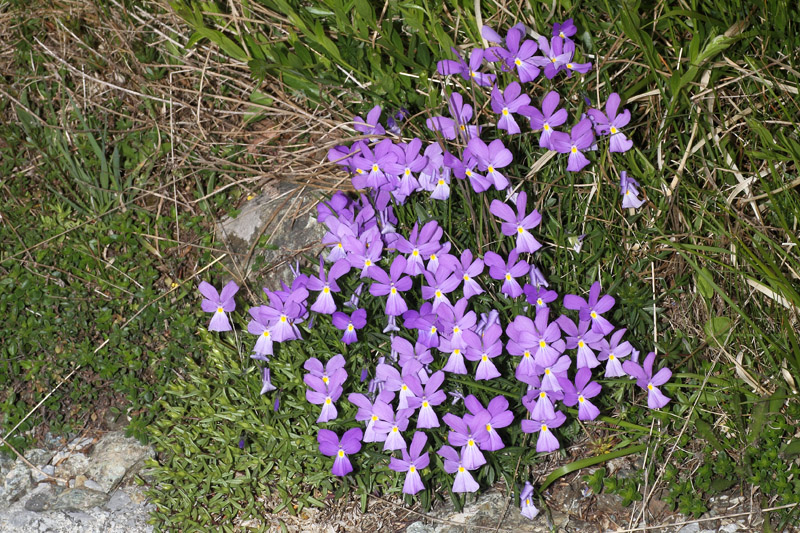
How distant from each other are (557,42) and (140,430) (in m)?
2.19

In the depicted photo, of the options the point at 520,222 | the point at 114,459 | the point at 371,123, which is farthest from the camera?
the point at 114,459

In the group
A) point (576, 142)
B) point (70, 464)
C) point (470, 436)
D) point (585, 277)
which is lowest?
point (70, 464)

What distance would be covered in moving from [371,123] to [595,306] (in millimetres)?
1085

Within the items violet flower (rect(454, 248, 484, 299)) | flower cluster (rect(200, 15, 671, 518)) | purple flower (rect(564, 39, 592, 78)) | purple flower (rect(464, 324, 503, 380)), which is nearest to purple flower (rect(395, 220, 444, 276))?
flower cluster (rect(200, 15, 671, 518))

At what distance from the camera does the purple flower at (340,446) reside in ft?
7.52

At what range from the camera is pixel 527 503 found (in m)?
2.35

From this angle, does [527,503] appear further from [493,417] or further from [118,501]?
[118,501]

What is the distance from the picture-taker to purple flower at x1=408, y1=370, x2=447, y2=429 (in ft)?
7.33

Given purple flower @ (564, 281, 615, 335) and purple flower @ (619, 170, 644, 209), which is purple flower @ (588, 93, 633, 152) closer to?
purple flower @ (619, 170, 644, 209)

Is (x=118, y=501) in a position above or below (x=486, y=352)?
below

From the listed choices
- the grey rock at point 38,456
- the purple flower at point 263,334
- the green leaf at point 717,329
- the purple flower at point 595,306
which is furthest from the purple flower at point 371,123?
the grey rock at point 38,456

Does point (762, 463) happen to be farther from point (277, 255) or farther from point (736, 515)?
point (277, 255)

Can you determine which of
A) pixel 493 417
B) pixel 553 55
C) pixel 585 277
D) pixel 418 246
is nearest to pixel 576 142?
pixel 553 55

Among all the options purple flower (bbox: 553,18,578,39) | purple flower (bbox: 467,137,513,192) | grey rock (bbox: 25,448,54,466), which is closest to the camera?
purple flower (bbox: 467,137,513,192)
